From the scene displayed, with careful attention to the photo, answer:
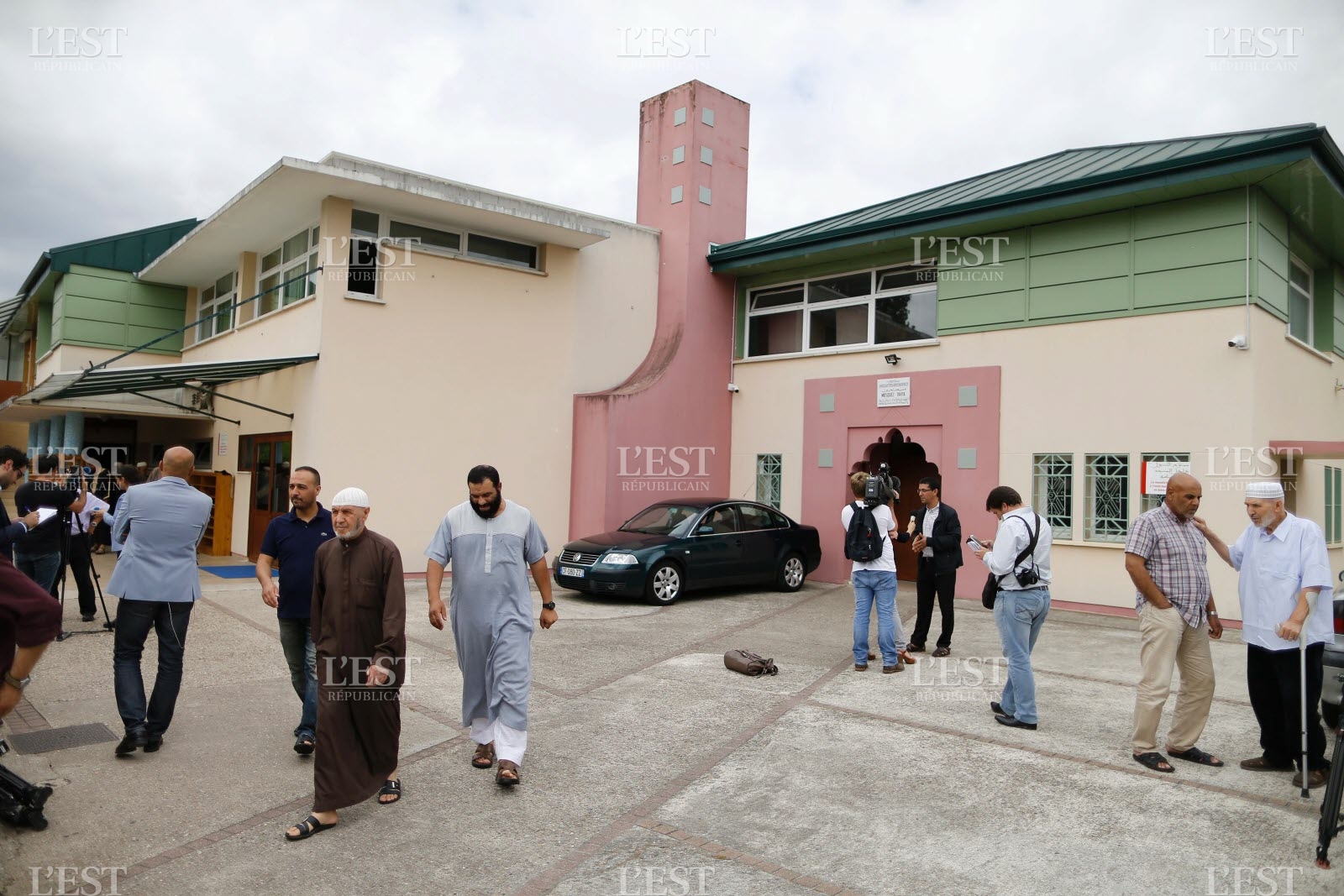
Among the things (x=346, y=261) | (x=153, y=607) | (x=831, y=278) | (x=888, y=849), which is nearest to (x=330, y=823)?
(x=153, y=607)

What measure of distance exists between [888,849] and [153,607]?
452cm

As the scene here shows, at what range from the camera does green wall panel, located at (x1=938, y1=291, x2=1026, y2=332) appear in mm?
13086

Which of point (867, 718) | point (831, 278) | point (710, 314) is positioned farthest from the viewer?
point (710, 314)

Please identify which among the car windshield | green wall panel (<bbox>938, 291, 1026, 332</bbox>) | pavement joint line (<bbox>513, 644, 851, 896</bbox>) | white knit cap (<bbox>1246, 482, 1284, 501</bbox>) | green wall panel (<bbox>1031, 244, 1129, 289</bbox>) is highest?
green wall panel (<bbox>1031, 244, 1129, 289</bbox>)

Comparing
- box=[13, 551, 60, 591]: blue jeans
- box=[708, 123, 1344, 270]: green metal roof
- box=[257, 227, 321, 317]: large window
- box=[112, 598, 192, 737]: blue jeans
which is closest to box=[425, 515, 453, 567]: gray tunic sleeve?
box=[112, 598, 192, 737]: blue jeans

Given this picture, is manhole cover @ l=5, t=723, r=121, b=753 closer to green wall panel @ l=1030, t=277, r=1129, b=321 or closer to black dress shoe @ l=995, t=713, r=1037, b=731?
black dress shoe @ l=995, t=713, r=1037, b=731

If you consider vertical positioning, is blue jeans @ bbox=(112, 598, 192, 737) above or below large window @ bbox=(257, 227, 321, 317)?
below

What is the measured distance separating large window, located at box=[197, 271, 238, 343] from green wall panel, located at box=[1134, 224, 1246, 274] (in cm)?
1557

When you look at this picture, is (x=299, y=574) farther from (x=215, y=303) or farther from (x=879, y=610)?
(x=215, y=303)

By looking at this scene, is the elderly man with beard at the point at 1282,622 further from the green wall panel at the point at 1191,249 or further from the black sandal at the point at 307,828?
the green wall panel at the point at 1191,249

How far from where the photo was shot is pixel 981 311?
13438 millimetres

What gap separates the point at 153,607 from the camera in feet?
18.0

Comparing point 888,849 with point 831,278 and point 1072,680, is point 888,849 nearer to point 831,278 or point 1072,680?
point 1072,680

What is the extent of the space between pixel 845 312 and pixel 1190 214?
5.48 m
